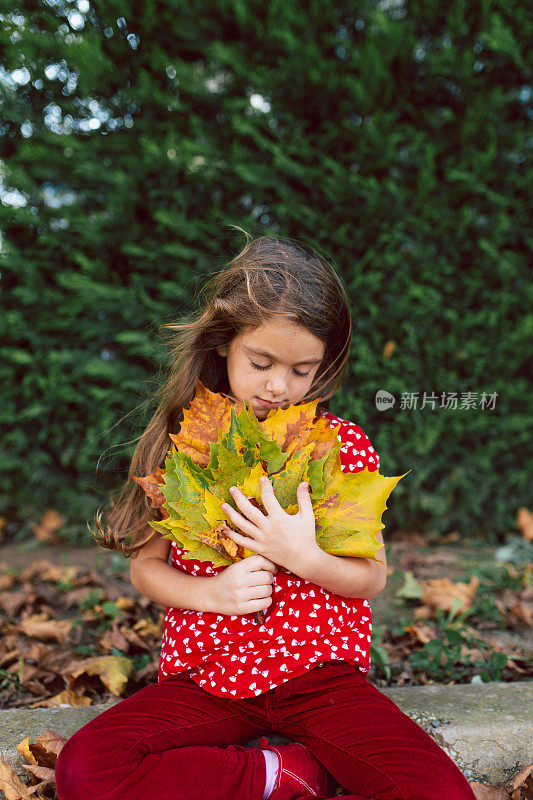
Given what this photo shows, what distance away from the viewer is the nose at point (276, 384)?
1.62 meters

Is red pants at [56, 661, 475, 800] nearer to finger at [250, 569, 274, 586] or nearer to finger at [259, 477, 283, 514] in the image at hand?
finger at [250, 569, 274, 586]

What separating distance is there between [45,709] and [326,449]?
1.10 meters

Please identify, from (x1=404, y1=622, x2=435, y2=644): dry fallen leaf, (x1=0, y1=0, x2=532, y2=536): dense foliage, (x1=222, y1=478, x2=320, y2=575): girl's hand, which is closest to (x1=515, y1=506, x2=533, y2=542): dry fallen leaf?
(x1=0, y1=0, x2=532, y2=536): dense foliage

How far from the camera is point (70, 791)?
52.5 inches

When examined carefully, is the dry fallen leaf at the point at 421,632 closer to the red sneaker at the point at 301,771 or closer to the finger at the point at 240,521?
the red sneaker at the point at 301,771

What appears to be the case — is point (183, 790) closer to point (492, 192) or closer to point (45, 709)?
point (45, 709)

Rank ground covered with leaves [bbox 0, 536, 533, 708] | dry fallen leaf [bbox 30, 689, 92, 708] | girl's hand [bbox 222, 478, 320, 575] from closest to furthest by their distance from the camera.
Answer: girl's hand [bbox 222, 478, 320, 575]
dry fallen leaf [bbox 30, 689, 92, 708]
ground covered with leaves [bbox 0, 536, 533, 708]

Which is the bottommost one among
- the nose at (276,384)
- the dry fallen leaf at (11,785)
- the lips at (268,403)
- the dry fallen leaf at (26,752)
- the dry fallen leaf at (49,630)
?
the dry fallen leaf at (11,785)

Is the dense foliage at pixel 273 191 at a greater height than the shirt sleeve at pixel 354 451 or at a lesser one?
greater

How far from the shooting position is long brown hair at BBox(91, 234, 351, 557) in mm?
1677

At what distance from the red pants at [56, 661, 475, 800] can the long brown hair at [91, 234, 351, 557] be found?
457 mm

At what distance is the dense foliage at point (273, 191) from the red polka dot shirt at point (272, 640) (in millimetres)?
1620

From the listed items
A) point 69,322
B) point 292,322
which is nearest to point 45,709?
point 292,322

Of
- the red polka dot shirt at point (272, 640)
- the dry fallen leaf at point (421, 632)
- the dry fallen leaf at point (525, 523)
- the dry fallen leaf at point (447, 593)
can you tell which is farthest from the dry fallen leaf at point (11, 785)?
the dry fallen leaf at point (525, 523)
